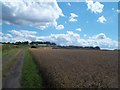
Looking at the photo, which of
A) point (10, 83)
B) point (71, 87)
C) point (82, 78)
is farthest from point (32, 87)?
point (71, 87)

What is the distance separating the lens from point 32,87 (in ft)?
62.4

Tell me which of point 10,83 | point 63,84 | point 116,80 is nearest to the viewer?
point 63,84

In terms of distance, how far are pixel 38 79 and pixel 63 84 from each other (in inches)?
300

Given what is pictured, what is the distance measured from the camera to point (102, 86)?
13.7m

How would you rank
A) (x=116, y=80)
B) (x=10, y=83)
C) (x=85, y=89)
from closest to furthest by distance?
(x=85, y=89)
(x=116, y=80)
(x=10, y=83)

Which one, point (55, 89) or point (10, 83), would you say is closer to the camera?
point (55, 89)

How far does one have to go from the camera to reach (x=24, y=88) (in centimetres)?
1873

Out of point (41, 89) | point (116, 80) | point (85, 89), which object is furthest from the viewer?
point (41, 89)

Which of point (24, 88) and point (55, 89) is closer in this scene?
point (55, 89)

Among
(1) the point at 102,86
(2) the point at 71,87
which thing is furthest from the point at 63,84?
(1) the point at 102,86

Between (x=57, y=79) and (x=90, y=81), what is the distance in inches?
88.3

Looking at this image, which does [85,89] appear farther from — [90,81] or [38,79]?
[38,79]

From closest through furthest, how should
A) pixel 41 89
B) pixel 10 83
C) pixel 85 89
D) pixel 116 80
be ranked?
1. pixel 85 89
2. pixel 116 80
3. pixel 41 89
4. pixel 10 83

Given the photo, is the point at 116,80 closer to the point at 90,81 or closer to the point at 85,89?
the point at 90,81
